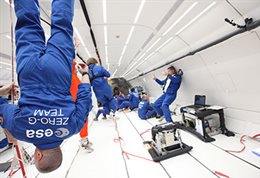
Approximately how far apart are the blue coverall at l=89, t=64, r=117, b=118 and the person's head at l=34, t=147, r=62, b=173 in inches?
99.4

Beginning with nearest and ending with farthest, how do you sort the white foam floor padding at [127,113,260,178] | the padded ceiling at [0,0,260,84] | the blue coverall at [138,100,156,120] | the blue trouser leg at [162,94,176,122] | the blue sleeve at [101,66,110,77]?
1. the white foam floor padding at [127,113,260,178]
2. the padded ceiling at [0,0,260,84]
3. the blue sleeve at [101,66,110,77]
4. the blue trouser leg at [162,94,176,122]
5. the blue coverall at [138,100,156,120]

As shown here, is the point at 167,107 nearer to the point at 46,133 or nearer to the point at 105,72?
the point at 105,72

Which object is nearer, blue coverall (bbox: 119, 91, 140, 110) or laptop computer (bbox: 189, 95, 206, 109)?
laptop computer (bbox: 189, 95, 206, 109)

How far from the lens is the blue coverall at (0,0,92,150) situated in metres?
0.94

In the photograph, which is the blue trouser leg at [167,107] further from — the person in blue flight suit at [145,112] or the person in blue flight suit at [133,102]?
the person in blue flight suit at [133,102]

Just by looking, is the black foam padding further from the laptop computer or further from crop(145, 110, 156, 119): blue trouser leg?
crop(145, 110, 156, 119): blue trouser leg

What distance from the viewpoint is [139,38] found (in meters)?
4.11

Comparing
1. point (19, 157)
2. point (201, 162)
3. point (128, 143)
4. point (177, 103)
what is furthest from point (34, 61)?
point (177, 103)

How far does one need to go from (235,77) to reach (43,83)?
3.43 metres

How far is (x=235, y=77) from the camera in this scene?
291cm

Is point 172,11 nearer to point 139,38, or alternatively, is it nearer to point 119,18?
point 119,18

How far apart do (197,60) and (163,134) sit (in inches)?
89.4

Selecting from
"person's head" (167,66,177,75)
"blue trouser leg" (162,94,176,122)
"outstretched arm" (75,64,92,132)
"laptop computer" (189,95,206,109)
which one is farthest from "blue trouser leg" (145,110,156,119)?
"outstretched arm" (75,64,92,132)

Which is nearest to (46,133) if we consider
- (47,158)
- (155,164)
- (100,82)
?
(47,158)
